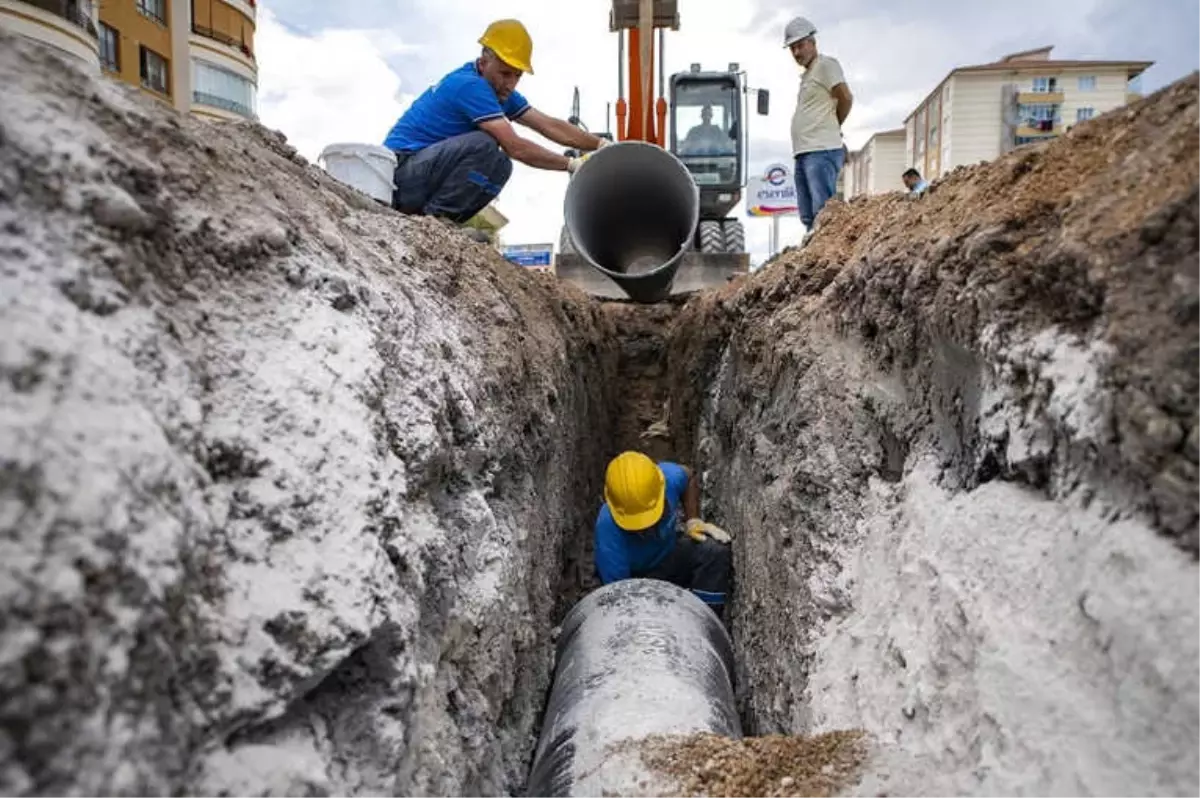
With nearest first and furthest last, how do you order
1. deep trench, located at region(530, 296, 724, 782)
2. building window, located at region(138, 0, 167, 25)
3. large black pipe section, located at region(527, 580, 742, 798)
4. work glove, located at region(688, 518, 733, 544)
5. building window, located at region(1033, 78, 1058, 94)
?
1. large black pipe section, located at region(527, 580, 742, 798)
2. work glove, located at region(688, 518, 733, 544)
3. deep trench, located at region(530, 296, 724, 782)
4. building window, located at region(138, 0, 167, 25)
5. building window, located at region(1033, 78, 1058, 94)

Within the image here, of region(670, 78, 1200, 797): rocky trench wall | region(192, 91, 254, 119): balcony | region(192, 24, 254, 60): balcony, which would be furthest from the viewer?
region(192, 91, 254, 119): balcony

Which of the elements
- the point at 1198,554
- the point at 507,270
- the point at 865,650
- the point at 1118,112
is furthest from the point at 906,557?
the point at 507,270

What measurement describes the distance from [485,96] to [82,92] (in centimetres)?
322

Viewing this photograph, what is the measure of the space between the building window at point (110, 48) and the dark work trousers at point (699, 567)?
36.6 ft

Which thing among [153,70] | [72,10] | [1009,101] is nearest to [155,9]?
[153,70]

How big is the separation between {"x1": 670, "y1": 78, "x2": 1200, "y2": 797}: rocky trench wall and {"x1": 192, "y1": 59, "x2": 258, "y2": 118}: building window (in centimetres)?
1682

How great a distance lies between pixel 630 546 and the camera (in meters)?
3.92

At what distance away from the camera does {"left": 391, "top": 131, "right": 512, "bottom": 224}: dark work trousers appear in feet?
14.2

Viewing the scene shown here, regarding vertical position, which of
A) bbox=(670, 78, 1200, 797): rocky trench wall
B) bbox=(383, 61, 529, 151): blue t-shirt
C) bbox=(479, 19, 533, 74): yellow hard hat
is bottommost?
bbox=(670, 78, 1200, 797): rocky trench wall

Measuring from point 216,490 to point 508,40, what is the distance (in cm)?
392

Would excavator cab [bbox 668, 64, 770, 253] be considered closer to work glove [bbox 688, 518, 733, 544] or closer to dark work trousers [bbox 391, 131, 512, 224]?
dark work trousers [bbox 391, 131, 512, 224]

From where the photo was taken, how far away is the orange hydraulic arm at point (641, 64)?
6484mm

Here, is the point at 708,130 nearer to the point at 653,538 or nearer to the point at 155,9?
the point at 653,538

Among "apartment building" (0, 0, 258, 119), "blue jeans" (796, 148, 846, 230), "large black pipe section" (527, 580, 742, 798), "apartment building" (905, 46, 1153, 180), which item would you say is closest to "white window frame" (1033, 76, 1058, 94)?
"apartment building" (905, 46, 1153, 180)
